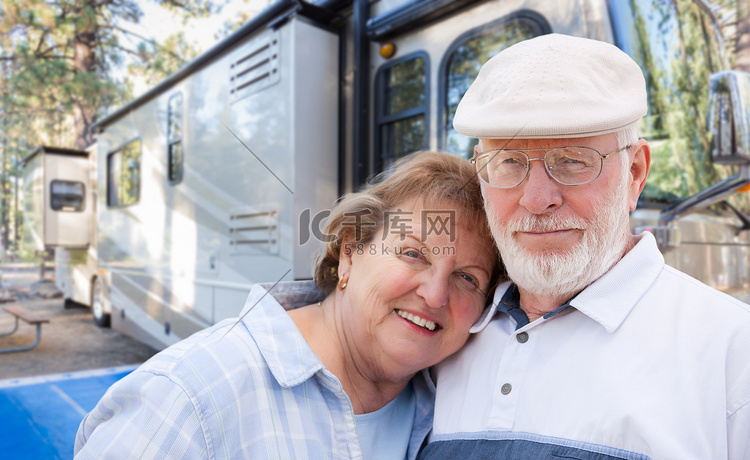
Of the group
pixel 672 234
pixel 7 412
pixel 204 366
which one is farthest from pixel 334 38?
pixel 7 412

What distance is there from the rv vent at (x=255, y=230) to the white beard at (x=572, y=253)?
171 centimetres

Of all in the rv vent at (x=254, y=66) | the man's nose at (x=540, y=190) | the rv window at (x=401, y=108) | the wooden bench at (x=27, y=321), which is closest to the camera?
the man's nose at (x=540, y=190)

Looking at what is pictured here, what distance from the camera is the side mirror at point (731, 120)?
201cm

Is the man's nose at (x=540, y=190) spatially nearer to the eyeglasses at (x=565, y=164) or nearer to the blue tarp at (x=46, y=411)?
the eyeglasses at (x=565, y=164)

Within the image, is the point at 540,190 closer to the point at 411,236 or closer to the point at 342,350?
the point at 411,236

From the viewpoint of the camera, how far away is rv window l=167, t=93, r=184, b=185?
3.97 m

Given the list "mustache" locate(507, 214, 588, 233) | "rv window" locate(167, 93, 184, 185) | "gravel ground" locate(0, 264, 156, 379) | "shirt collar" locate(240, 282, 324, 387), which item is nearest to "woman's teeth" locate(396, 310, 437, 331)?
"shirt collar" locate(240, 282, 324, 387)

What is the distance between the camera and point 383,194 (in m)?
1.52

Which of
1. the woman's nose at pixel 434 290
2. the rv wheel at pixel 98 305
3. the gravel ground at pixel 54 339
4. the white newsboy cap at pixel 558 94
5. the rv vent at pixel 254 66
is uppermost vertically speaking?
the rv vent at pixel 254 66

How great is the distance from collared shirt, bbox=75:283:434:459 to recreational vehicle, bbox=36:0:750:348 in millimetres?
291

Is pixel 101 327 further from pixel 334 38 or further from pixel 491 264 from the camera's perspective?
pixel 491 264

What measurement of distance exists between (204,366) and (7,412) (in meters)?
2.18

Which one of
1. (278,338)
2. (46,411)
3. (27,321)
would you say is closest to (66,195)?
(27,321)

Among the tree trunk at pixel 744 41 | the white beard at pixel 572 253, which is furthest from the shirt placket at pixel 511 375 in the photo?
the tree trunk at pixel 744 41
